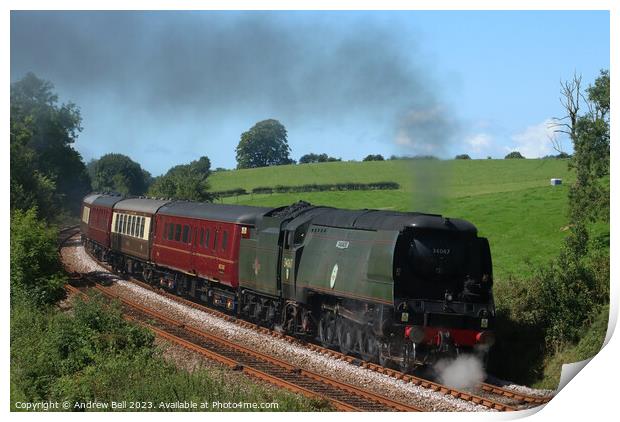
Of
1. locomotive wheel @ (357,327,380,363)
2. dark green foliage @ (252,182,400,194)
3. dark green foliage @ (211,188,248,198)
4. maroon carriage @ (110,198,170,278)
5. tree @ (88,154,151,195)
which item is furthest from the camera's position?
dark green foliage @ (211,188,248,198)

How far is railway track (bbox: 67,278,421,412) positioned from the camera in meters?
14.3

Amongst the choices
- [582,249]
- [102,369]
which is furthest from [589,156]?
[102,369]

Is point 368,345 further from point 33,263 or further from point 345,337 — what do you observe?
point 33,263

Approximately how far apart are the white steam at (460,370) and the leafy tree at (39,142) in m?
13.3

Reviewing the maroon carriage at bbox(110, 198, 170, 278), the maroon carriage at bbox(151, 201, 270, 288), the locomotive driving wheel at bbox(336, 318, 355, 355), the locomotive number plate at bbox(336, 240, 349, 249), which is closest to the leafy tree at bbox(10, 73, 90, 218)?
the maroon carriage at bbox(110, 198, 170, 278)

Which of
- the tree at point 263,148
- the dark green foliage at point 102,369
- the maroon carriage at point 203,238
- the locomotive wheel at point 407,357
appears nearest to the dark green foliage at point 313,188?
the tree at point 263,148

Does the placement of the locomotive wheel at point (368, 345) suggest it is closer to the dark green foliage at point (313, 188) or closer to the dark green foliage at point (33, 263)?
the dark green foliage at point (33, 263)

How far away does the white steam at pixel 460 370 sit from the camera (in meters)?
16.3

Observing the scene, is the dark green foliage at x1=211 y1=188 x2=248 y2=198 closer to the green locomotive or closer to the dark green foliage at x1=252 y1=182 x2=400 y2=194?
the dark green foliage at x1=252 y1=182 x2=400 y2=194

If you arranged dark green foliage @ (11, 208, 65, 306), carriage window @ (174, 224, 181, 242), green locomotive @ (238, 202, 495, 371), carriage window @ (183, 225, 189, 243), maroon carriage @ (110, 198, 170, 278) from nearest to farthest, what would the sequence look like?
green locomotive @ (238, 202, 495, 371) < dark green foliage @ (11, 208, 65, 306) < carriage window @ (183, 225, 189, 243) < carriage window @ (174, 224, 181, 242) < maroon carriage @ (110, 198, 170, 278)

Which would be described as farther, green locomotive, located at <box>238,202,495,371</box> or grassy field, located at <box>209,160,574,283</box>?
grassy field, located at <box>209,160,574,283</box>

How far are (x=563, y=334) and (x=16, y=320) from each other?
1343 centimetres

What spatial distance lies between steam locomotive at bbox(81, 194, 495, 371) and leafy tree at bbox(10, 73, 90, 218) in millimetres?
5608

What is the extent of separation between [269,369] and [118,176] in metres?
29.4
